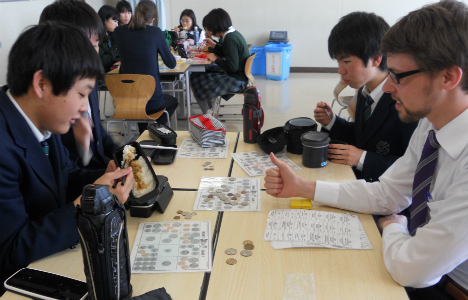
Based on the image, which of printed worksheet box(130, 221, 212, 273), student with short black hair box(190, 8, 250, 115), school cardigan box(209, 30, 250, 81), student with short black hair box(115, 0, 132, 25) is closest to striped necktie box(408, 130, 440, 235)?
printed worksheet box(130, 221, 212, 273)

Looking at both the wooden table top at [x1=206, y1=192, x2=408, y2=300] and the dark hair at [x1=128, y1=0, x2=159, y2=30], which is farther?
the dark hair at [x1=128, y1=0, x2=159, y2=30]

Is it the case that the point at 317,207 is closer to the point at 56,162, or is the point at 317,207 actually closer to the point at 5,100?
the point at 56,162

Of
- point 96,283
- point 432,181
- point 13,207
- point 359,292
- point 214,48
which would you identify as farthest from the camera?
point 214,48

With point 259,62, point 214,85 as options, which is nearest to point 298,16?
point 259,62

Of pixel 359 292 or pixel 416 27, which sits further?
pixel 416 27

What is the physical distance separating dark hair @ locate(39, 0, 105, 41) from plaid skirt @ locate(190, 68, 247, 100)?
253cm

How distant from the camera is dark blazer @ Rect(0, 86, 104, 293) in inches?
39.7

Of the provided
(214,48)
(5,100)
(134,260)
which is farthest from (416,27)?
(214,48)

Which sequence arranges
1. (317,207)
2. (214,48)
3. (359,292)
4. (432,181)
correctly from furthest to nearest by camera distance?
(214,48)
(317,207)
(432,181)
(359,292)

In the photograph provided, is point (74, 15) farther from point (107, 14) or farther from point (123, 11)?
point (123, 11)

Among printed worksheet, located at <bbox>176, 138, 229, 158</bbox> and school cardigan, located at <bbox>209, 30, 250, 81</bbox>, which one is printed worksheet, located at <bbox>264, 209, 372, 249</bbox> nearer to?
printed worksheet, located at <bbox>176, 138, 229, 158</bbox>

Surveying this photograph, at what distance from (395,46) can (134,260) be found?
0.98 metres

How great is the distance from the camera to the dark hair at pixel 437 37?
3.28 ft

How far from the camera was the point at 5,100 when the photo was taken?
110 cm
